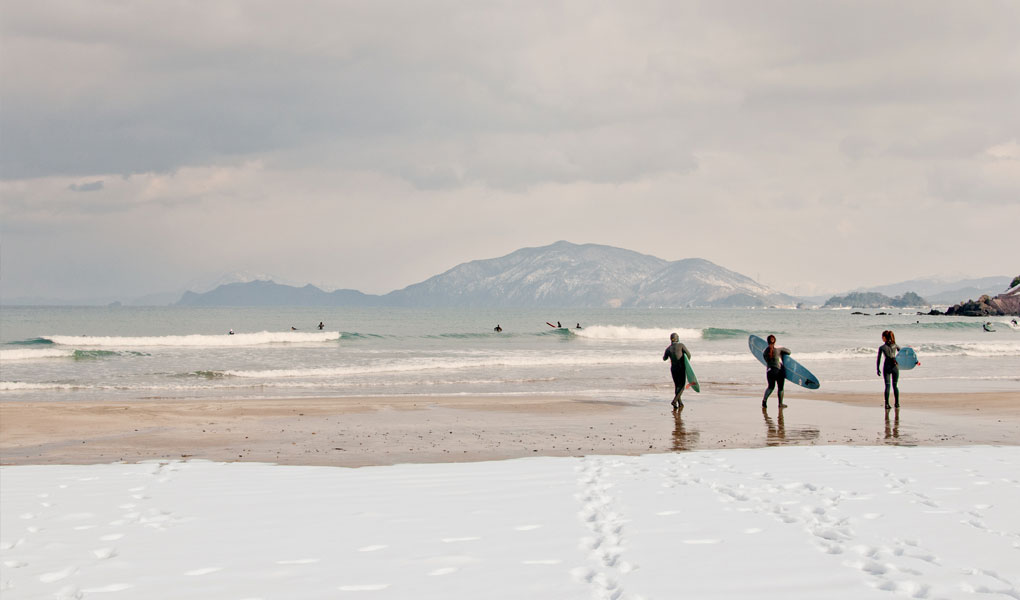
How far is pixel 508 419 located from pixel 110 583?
11335mm

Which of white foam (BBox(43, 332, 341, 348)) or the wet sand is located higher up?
white foam (BBox(43, 332, 341, 348))

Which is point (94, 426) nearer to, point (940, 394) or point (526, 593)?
point (526, 593)

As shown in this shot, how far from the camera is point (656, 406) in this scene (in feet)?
60.6

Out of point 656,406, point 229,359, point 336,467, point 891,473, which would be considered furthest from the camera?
point 229,359

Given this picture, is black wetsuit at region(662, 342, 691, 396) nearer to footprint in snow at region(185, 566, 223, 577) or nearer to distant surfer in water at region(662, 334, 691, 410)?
distant surfer in water at region(662, 334, 691, 410)

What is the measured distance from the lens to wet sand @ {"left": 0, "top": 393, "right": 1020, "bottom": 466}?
38.3 ft

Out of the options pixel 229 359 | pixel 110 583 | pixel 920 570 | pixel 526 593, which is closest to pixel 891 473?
pixel 920 570

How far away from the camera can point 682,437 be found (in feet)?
43.0

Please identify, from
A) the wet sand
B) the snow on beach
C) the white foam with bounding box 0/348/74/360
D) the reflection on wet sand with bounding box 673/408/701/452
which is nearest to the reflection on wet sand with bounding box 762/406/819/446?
the wet sand

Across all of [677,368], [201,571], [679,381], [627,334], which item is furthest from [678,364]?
[627,334]

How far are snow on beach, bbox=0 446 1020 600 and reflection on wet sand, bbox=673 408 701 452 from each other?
8.95 ft

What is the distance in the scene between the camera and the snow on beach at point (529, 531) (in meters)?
4.59

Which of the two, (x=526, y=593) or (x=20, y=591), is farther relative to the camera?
(x=20, y=591)

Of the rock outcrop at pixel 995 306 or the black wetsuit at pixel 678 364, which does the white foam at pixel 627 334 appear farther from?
the rock outcrop at pixel 995 306
